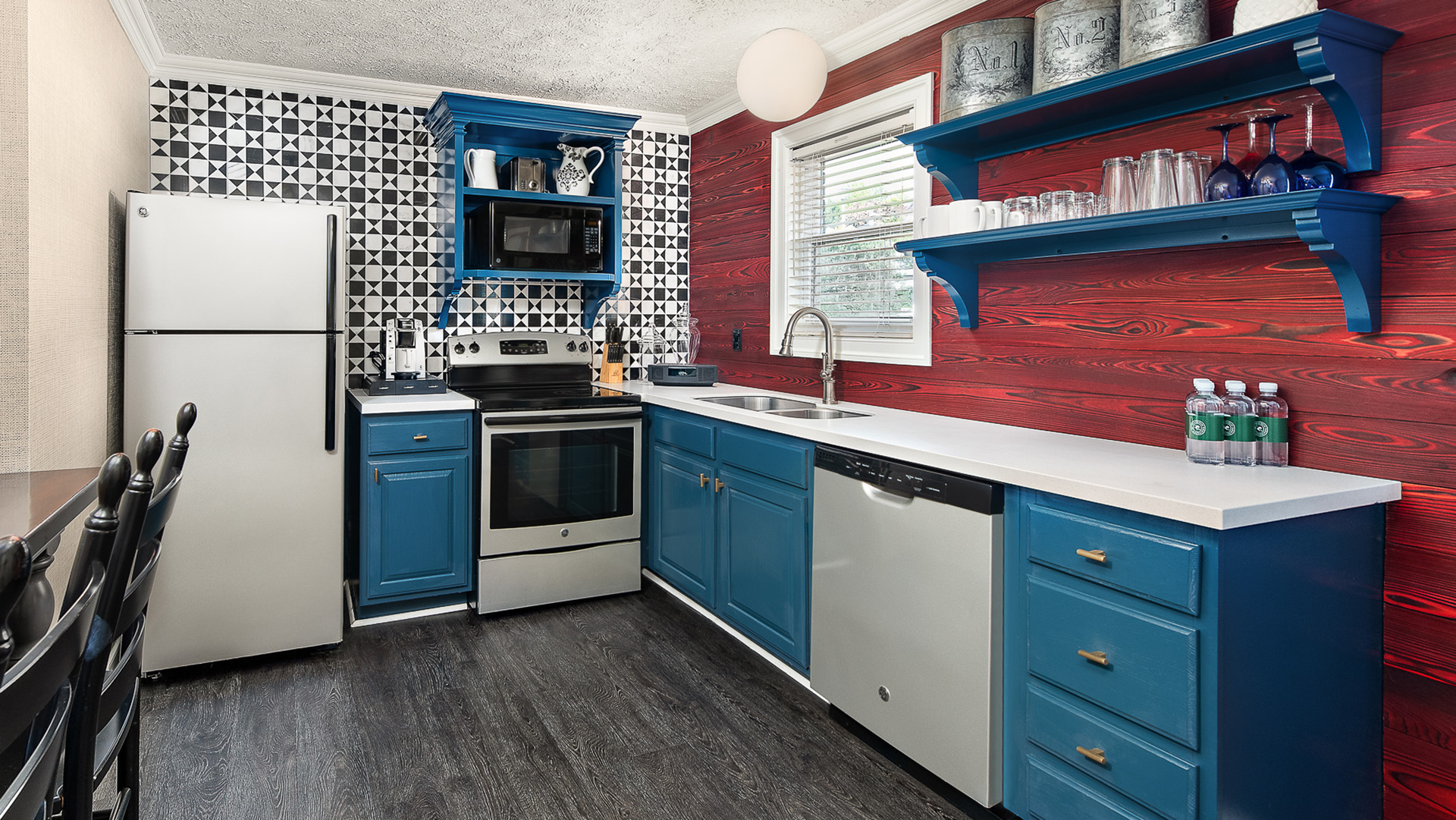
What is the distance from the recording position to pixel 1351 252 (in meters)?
1.68

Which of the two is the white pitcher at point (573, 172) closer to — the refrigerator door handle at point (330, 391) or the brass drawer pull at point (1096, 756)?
the refrigerator door handle at point (330, 391)

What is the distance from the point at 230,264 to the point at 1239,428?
2.94 metres

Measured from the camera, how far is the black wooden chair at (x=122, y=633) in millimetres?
1020

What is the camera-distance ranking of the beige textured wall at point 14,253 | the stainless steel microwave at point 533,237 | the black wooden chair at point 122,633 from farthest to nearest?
the stainless steel microwave at point 533,237 < the beige textured wall at point 14,253 < the black wooden chair at point 122,633

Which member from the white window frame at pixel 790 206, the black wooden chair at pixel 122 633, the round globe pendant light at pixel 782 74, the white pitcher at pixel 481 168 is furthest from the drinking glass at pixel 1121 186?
the white pitcher at pixel 481 168

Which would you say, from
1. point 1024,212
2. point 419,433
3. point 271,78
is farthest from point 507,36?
point 1024,212

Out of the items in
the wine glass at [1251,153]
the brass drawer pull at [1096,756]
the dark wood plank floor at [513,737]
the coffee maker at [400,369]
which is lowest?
the dark wood plank floor at [513,737]

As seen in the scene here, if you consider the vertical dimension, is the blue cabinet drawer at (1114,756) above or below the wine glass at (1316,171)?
below

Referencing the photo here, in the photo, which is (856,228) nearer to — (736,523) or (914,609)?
(736,523)

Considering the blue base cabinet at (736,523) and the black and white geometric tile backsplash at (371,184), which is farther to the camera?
the black and white geometric tile backsplash at (371,184)

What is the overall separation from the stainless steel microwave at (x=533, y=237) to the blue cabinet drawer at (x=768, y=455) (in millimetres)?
1305

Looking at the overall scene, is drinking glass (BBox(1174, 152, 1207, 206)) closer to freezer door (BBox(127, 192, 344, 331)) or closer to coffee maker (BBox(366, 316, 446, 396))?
freezer door (BBox(127, 192, 344, 331))

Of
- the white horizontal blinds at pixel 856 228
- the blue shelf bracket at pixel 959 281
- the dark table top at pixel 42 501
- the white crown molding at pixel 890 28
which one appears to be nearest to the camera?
the dark table top at pixel 42 501

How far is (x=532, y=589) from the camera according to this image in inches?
139
